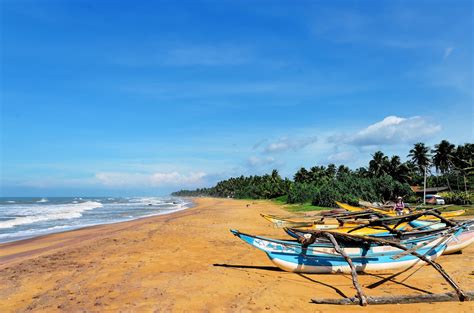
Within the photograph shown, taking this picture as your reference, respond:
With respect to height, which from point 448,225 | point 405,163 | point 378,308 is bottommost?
point 378,308

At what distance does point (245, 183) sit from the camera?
126m

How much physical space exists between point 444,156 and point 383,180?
25.7 metres

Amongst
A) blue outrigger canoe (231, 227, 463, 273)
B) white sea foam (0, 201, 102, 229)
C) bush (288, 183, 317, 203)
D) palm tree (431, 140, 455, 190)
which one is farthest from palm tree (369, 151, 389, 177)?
blue outrigger canoe (231, 227, 463, 273)

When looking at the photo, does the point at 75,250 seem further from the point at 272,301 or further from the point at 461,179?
the point at 461,179

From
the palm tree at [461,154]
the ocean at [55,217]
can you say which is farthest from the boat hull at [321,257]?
the palm tree at [461,154]

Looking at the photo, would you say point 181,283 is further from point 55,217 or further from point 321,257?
point 55,217

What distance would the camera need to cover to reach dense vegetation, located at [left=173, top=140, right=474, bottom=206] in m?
40.7

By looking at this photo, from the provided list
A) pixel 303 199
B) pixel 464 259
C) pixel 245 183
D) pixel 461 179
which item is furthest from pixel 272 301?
pixel 245 183

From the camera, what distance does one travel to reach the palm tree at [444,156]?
202ft

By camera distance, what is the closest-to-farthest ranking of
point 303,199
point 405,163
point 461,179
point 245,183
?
point 303,199 < point 461,179 < point 405,163 < point 245,183

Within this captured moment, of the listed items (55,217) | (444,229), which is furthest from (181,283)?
(55,217)

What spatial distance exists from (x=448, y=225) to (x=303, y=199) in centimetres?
3849

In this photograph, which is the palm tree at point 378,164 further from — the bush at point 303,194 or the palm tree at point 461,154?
the bush at point 303,194

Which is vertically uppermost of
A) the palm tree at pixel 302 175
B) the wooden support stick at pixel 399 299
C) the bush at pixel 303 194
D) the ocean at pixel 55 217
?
the palm tree at pixel 302 175
